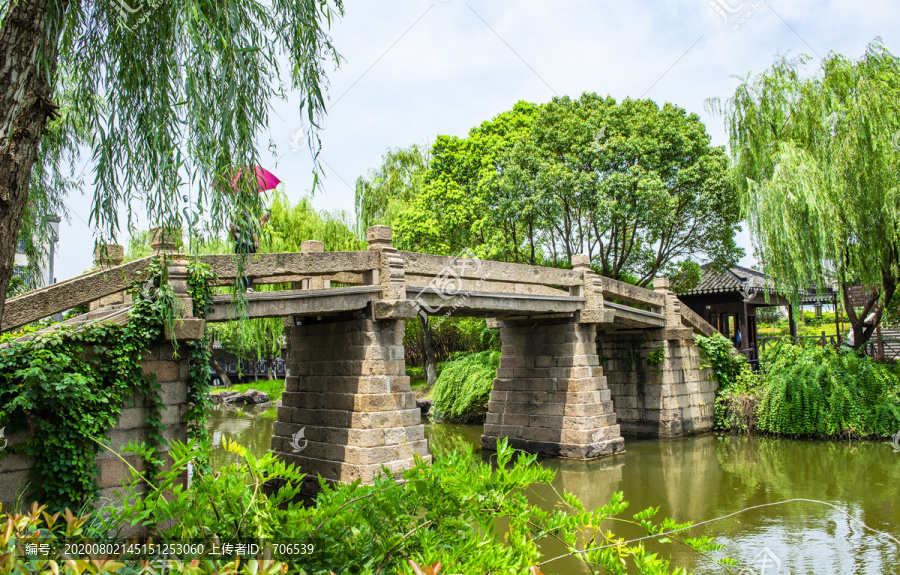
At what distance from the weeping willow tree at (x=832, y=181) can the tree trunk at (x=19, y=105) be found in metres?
13.7

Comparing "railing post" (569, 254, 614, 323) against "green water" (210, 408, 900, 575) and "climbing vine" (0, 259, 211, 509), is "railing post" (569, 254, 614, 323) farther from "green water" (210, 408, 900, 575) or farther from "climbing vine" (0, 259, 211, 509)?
"climbing vine" (0, 259, 211, 509)

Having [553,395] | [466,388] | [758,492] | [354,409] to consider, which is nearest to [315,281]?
[354,409]

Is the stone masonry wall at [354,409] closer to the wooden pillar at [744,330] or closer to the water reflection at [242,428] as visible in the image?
the water reflection at [242,428]

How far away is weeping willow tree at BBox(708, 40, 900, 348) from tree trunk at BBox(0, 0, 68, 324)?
13683 mm

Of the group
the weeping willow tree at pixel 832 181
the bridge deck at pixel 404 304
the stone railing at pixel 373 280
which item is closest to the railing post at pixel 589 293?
the stone railing at pixel 373 280

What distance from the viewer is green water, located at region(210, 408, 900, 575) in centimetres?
675

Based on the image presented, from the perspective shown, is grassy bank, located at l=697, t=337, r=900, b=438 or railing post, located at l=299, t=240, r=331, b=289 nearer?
railing post, located at l=299, t=240, r=331, b=289

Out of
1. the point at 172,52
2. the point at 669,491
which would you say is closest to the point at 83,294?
the point at 172,52

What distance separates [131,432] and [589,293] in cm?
847

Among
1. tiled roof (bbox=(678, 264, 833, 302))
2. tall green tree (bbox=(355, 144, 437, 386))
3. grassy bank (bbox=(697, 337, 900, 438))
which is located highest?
tall green tree (bbox=(355, 144, 437, 386))

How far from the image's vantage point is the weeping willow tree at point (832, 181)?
13.0m

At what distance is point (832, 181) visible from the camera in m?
13.3

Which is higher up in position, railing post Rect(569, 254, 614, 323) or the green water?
railing post Rect(569, 254, 614, 323)

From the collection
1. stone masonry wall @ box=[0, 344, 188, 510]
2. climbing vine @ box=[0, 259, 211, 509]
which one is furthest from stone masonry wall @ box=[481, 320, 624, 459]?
climbing vine @ box=[0, 259, 211, 509]
